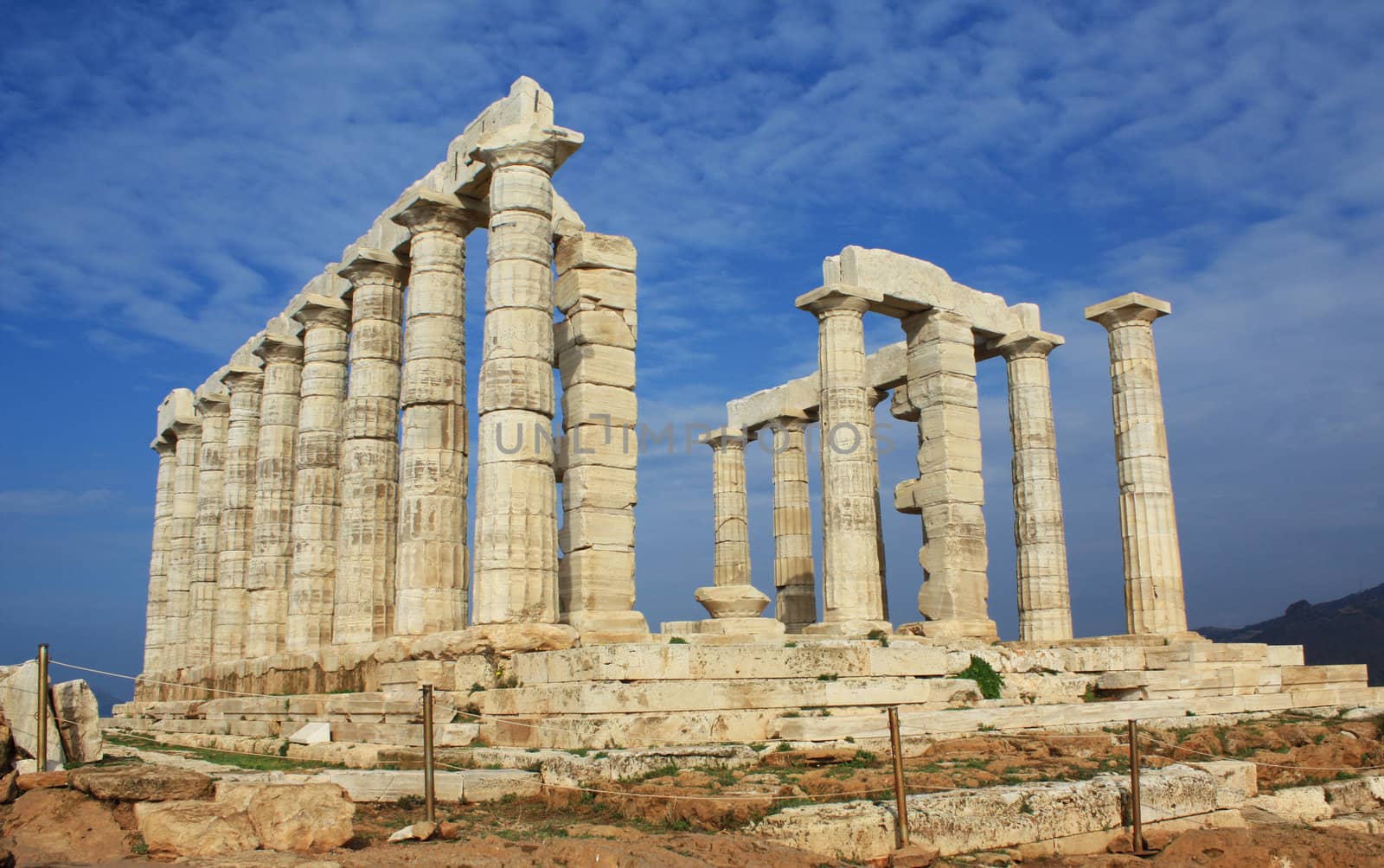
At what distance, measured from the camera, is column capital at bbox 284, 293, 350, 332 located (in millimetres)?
24141

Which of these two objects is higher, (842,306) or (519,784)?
(842,306)

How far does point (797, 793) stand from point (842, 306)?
49.0 feet

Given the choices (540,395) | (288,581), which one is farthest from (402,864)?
(288,581)

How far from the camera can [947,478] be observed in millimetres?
23906

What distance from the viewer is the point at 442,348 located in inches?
781

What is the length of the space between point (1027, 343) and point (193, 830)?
22141mm

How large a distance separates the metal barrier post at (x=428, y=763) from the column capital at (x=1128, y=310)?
20.7 meters

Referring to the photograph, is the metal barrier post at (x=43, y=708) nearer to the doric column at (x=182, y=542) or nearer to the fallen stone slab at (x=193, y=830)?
the fallen stone slab at (x=193, y=830)

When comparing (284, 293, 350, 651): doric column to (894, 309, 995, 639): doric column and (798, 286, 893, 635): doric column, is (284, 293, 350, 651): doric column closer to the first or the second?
(798, 286, 893, 635): doric column

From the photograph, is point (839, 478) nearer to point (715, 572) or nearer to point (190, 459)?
point (715, 572)

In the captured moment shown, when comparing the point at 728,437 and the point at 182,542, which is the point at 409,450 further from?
the point at 182,542

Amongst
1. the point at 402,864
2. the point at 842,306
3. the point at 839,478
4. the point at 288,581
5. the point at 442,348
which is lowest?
the point at 402,864

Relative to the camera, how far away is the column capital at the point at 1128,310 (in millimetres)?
25938

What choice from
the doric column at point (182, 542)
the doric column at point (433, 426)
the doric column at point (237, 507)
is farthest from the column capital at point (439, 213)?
the doric column at point (182, 542)
